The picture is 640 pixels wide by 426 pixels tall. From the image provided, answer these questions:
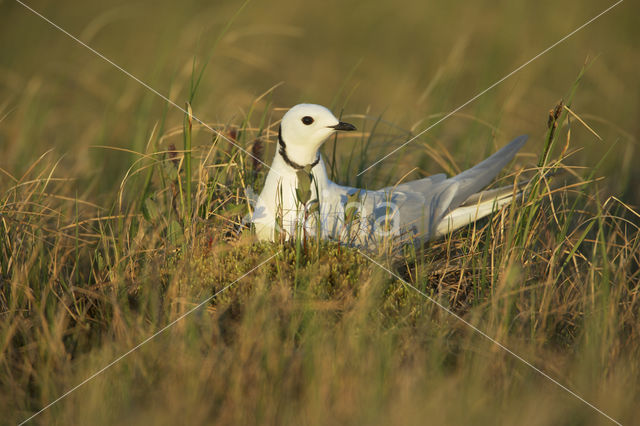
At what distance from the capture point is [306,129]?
12.2 feet

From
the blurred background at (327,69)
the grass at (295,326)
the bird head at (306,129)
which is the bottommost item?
the grass at (295,326)

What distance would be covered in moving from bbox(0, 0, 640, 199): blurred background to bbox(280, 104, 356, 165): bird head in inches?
69.6

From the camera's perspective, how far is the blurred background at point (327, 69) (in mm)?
6570

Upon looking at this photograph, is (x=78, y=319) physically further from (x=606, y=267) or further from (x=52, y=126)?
(x=52, y=126)

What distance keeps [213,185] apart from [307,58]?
24.8 feet

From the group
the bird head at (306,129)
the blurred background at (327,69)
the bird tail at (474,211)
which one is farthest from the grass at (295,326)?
the blurred background at (327,69)

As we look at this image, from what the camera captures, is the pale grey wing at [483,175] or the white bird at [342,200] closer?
the white bird at [342,200]

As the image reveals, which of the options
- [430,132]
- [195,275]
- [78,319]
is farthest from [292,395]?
[430,132]

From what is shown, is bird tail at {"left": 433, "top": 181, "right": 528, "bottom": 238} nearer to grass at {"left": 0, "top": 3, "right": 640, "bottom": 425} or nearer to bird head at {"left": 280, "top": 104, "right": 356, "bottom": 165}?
grass at {"left": 0, "top": 3, "right": 640, "bottom": 425}

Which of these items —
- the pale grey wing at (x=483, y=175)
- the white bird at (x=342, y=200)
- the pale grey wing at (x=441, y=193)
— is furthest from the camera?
the pale grey wing at (x=483, y=175)

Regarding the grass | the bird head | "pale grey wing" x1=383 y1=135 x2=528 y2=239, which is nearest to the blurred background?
"pale grey wing" x1=383 y1=135 x2=528 y2=239

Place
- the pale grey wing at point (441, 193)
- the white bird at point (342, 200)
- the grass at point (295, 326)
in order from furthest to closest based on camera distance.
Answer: the pale grey wing at point (441, 193)
the white bird at point (342, 200)
the grass at point (295, 326)

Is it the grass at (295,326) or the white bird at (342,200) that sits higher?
the white bird at (342,200)

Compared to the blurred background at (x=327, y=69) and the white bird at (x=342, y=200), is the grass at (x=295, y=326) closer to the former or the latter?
the white bird at (x=342, y=200)
